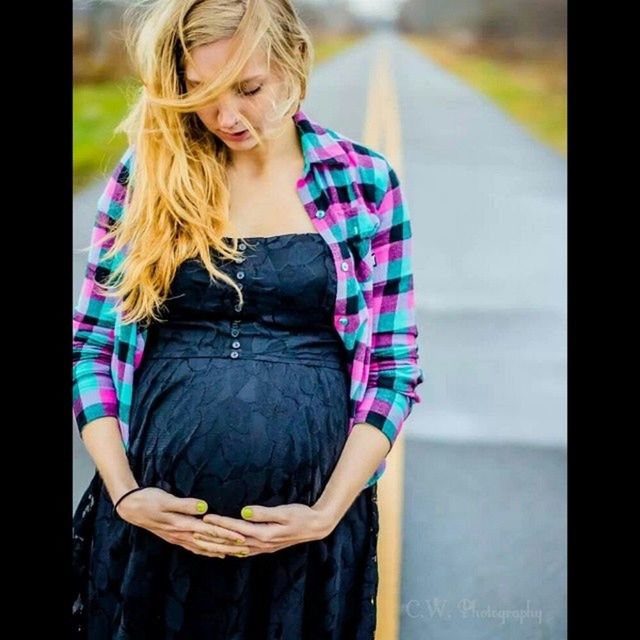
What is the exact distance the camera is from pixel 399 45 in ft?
6.95

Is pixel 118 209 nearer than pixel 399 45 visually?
Yes

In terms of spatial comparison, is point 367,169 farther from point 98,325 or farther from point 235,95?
point 98,325

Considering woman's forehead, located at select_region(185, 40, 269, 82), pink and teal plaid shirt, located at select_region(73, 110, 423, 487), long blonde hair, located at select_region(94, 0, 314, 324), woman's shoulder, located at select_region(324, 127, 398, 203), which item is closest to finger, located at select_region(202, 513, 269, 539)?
pink and teal plaid shirt, located at select_region(73, 110, 423, 487)

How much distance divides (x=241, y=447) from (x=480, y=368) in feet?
2.27

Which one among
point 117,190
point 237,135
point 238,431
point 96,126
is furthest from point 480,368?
point 96,126

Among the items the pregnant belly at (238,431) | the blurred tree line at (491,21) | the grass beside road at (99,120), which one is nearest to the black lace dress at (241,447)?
the pregnant belly at (238,431)

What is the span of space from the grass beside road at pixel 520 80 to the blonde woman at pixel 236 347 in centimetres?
46

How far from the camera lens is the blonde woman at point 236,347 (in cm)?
166

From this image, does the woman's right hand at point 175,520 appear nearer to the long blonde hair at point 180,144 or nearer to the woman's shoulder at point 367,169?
the long blonde hair at point 180,144

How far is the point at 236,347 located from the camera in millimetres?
1676

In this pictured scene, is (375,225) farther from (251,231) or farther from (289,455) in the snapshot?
(289,455)
